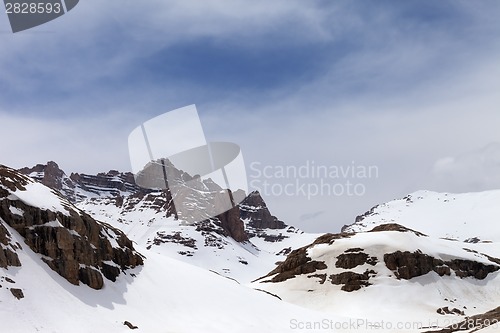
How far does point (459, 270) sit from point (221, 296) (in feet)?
220

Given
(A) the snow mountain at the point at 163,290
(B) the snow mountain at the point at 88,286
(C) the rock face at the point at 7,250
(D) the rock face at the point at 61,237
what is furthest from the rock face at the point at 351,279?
(C) the rock face at the point at 7,250

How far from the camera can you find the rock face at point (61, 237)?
5078 cm

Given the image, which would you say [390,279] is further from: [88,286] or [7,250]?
[7,250]

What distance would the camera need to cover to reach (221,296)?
207ft

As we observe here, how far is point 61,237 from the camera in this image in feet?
173

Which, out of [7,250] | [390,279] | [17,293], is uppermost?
[7,250]

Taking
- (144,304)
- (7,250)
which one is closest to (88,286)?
(144,304)

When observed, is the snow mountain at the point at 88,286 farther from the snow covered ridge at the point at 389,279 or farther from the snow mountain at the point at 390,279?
the snow covered ridge at the point at 389,279

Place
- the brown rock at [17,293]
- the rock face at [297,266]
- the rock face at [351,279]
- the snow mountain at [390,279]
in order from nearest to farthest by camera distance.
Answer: the brown rock at [17,293], the snow mountain at [390,279], the rock face at [351,279], the rock face at [297,266]

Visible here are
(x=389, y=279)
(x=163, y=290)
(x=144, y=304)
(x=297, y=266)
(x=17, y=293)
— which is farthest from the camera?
(x=297, y=266)

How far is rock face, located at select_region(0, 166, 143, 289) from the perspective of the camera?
1999 inches

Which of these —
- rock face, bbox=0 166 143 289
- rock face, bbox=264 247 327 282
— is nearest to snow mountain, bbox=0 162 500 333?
rock face, bbox=0 166 143 289

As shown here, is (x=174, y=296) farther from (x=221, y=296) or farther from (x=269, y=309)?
(x=269, y=309)

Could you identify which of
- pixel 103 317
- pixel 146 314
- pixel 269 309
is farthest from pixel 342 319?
pixel 103 317
